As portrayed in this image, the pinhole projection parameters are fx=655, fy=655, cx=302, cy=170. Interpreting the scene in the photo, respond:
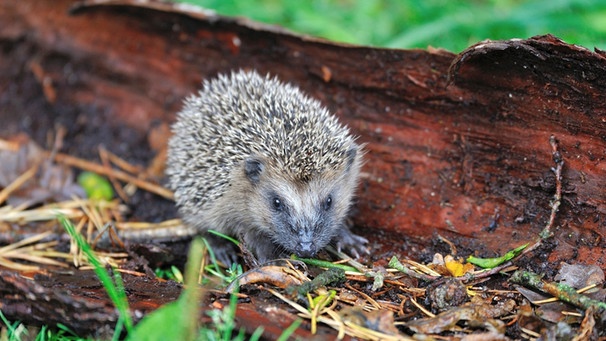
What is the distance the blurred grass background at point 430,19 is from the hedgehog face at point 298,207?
236 cm

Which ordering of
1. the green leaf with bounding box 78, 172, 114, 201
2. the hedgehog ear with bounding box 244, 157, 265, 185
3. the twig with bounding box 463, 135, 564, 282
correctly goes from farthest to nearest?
the green leaf with bounding box 78, 172, 114, 201 < the hedgehog ear with bounding box 244, 157, 265, 185 < the twig with bounding box 463, 135, 564, 282

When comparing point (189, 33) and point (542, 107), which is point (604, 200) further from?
point (189, 33)

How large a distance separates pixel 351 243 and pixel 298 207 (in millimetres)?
506

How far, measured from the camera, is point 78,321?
3588mm

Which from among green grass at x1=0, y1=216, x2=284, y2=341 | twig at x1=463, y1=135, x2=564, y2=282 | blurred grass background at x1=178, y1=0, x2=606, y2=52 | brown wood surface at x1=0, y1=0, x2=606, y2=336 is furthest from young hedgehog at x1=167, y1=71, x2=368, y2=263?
blurred grass background at x1=178, y1=0, x2=606, y2=52

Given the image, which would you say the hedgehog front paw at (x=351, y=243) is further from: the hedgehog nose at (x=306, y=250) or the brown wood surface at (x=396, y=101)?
the hedgehog nose at (x=306, y=250)

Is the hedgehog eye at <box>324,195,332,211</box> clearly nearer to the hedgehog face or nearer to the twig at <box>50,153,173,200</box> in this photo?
the hedgehog face

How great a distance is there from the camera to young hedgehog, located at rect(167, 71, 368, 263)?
4703 mm

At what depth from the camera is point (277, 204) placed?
4.86m

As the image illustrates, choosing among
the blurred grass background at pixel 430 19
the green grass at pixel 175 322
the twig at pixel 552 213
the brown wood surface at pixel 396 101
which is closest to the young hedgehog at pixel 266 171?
the brown wood surface at pixel 396 101

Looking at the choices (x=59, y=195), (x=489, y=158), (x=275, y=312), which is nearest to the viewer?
(x=275, y=312)

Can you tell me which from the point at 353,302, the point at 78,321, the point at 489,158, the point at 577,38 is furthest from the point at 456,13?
the point at 78,321

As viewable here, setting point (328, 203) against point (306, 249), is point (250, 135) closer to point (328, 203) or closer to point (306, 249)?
point (328, 203)

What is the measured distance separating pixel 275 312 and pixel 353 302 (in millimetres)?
527
